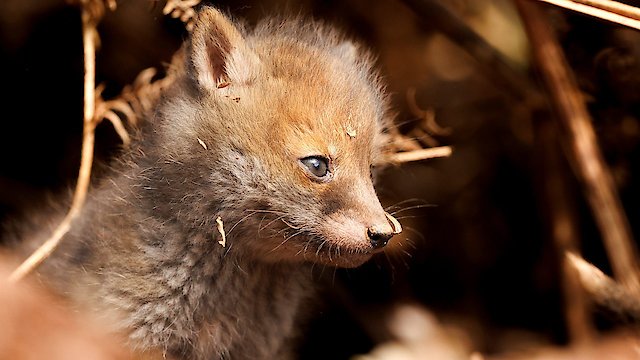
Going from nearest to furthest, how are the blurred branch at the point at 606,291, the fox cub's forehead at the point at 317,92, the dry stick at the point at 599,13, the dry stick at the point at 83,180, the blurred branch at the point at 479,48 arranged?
the fox cub's forehead at the point at 317,92, the dry stick at the point at 83,180, the dry stick at the point at 599,13, the blurred branch at the point at 606,291, the blurred branch at the point at 479,48

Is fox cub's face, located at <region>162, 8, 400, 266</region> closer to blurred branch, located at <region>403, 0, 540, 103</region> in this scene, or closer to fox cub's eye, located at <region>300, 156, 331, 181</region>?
fox cub's eye, located at <region>300, 156, 331, 181</region>

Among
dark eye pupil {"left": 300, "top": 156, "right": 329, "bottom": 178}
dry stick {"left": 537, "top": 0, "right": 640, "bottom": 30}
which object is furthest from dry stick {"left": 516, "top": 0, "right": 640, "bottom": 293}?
dark eye pupil {"left": 300, "top": 156, "right": 329, "bottom": 178}

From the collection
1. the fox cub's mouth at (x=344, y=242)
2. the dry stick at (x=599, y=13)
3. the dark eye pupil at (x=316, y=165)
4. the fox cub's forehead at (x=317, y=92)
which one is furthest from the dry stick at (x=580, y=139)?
the dark eye pupil at (x=316, y=165)

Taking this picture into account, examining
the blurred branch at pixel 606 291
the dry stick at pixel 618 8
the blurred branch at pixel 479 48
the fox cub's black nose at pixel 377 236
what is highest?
the blurred branch at pixel 479 48

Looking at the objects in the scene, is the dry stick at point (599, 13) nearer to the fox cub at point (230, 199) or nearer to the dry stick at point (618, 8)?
the dry stick at point (618, 8)

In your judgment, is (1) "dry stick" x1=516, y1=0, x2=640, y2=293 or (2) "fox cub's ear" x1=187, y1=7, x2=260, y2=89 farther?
(1) "dry stick" x1=516, y1=0, x2=640, y2=293

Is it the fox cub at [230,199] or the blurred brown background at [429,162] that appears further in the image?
the blurred brown background at [429,162]

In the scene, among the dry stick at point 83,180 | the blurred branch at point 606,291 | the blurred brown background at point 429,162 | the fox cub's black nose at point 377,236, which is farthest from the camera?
the blurred brown background at point 429,162

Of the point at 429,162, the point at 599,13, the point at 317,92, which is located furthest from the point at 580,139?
the point at 317,92
